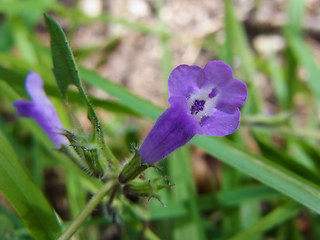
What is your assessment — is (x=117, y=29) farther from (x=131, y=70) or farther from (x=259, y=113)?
(x=259, y=113)

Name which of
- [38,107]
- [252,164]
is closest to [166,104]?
[252,164]

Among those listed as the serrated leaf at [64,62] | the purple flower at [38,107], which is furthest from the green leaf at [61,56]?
the purple flower at [38,107]

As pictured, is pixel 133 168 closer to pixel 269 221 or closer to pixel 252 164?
pixel 252 164

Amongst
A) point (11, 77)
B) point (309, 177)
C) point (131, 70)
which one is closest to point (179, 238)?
point (309, 177)

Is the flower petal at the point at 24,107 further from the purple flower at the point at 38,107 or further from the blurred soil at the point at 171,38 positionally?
the blurred soil at the point at 171,38

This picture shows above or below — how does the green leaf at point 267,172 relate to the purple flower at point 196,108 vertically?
below

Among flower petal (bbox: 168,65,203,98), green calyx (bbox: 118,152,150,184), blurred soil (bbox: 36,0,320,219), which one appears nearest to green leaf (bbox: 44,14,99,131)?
green calyx (bbox: 118,152,150,184)

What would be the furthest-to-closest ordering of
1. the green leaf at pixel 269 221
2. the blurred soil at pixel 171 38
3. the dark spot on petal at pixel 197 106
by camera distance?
the blurred soil at pixel 171 38, the green leaf at pixel 269 221, the dark spot on petal at pixel 197 106
